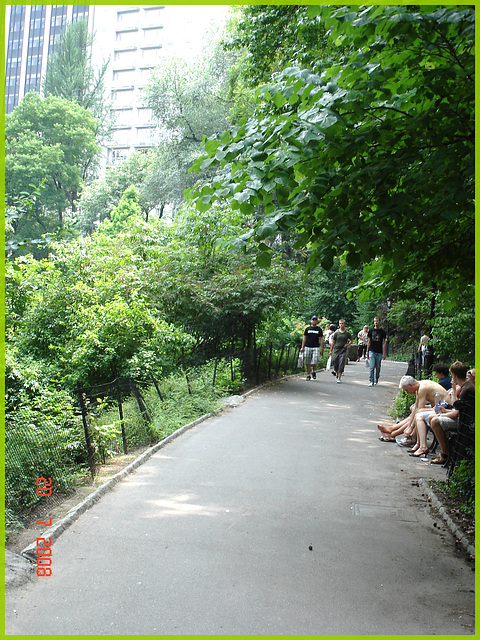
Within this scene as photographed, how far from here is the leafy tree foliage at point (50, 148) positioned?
51.0 meters

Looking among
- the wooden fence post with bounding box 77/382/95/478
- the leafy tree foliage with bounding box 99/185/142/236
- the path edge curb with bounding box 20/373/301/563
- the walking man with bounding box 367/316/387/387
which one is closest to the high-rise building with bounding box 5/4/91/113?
the leafy tree foliage with bounding box 99/185/142/236

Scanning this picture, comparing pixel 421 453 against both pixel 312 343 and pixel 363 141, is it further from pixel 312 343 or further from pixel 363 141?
pixel 312 343

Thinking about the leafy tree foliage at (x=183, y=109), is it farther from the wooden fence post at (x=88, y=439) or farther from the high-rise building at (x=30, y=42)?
the high-rise building at (x=30, y=42)

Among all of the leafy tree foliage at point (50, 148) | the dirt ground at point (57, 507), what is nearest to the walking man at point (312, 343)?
the dirt ground at point (57, 507)

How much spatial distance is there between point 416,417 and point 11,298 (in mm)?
7628

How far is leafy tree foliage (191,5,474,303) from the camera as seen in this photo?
14.9 feet

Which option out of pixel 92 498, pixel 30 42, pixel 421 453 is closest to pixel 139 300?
pixel 421 453

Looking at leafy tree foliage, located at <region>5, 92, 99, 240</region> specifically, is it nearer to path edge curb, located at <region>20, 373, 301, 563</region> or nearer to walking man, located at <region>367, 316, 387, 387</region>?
walking man, located at <region>367, 316, 387, 387</region>

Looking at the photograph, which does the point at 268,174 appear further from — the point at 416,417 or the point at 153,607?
the point at 416,417

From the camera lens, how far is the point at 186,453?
335 inches

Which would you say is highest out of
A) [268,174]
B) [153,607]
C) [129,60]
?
[129,60]

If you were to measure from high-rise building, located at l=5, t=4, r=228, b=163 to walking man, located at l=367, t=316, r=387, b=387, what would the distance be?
64.4 meters

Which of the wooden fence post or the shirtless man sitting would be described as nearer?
the wooden fence post

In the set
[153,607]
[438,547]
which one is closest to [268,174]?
[153,607]
